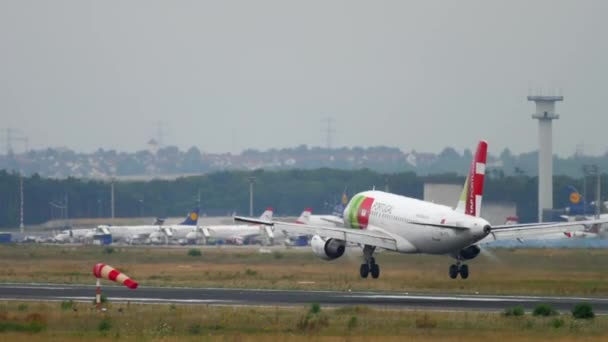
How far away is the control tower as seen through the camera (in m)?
166

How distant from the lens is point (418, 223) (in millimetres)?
67250

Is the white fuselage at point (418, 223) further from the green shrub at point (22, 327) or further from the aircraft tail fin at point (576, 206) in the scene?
the aircraft tail fin at point (576, 206)

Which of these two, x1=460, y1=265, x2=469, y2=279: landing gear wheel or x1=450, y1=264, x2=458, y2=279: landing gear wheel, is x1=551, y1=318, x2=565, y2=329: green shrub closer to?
x1=460, y1=265, x2=469, y2=279: landing gear wheel

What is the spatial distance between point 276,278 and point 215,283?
15.6 feet

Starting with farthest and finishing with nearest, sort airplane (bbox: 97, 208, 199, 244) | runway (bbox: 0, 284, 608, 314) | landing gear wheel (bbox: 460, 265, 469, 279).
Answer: airplane (bbox: 97, 208, 199, 244), landing gear wheel (bbox: 460, 265, 469, 279), runway (bbox: 0, 284, 608, 314)

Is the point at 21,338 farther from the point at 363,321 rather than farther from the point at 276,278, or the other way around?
the point at 276,278

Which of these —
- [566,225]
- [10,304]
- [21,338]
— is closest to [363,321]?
[21,338]

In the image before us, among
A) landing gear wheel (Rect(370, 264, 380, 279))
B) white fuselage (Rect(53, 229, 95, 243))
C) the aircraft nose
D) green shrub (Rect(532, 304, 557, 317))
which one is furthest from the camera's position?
white fuselage (Rect(53, 229, 95, 243))

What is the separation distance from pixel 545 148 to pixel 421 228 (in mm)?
109444

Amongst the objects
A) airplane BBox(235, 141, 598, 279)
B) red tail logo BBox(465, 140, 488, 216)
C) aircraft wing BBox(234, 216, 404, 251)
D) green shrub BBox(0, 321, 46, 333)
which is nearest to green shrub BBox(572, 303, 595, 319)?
airplane BBox(235, 141, 598, 279)

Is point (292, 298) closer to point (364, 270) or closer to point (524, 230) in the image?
point (364, 270)

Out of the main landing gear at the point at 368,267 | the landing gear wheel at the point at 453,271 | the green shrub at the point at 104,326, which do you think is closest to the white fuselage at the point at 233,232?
the main landing gear at the point at 368,267

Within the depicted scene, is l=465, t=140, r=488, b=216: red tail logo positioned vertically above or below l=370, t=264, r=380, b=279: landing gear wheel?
above

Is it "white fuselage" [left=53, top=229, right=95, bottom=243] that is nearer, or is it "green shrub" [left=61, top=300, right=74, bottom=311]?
"green shrub" [left=61, top=300, right=74, bottom=311]
